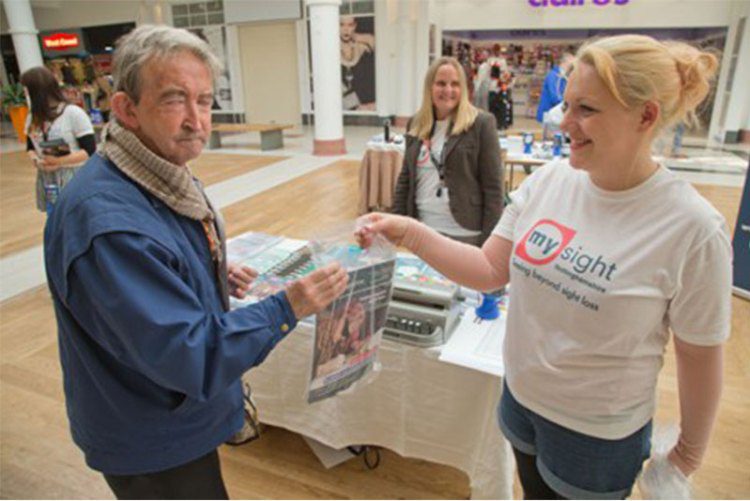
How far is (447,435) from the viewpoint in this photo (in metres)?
1.72

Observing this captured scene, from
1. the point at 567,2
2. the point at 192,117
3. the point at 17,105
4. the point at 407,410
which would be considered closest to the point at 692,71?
the point at 192,117

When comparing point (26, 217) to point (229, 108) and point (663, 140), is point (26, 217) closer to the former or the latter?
point (663, 140)

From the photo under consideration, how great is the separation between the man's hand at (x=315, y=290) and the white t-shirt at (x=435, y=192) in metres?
1.60

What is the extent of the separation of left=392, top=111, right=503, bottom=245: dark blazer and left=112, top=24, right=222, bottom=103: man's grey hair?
5.45 ft

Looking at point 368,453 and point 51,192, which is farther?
point 51,192

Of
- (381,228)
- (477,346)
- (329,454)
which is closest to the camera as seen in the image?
(381,228)

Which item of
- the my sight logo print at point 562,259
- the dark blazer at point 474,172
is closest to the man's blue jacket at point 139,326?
the my sight logo print at point 562,259

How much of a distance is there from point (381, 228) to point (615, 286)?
1.92 feet

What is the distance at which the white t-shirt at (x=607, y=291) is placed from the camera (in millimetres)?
873

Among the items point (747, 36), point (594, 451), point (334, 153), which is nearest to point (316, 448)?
point (594, 451)

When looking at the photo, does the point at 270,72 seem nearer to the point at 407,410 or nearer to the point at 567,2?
the point at 567,2

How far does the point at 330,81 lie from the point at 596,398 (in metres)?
8.35

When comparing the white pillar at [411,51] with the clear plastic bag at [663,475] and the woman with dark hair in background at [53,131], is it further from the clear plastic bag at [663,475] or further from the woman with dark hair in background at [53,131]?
the clear plastic bag at [663,475]

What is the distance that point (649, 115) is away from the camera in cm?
90
